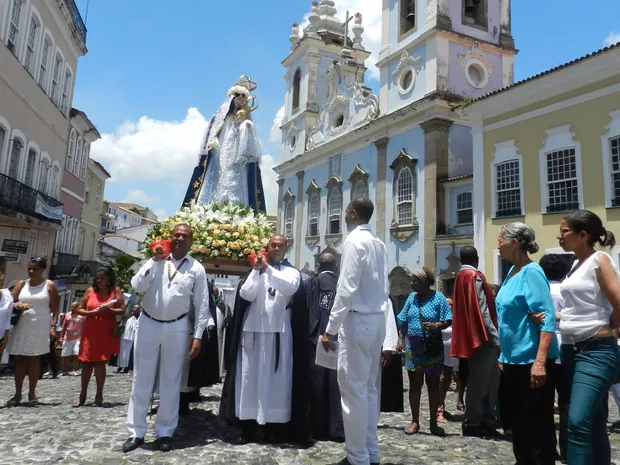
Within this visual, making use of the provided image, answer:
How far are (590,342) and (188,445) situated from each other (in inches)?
132

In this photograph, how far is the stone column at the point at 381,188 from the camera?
20.4 m

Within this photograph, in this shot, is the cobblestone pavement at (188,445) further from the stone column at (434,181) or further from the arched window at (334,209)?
the arched window at (334,209)

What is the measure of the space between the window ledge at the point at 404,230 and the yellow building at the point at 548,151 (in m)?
3.49

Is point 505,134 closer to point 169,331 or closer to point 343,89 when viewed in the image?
point 343,89

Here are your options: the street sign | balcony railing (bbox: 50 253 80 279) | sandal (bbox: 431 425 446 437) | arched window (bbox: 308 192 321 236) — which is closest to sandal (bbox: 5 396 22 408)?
sandal (bbox: 431 425 446 437)

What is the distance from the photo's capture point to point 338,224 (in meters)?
23.3

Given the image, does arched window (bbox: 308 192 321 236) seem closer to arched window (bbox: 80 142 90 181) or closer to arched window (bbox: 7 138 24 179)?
arched window (bbox: 80 142 90 181)

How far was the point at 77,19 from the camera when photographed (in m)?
18.5

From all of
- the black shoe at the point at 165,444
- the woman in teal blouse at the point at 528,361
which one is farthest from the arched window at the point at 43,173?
the woman in teal blouse at the point at 528,361

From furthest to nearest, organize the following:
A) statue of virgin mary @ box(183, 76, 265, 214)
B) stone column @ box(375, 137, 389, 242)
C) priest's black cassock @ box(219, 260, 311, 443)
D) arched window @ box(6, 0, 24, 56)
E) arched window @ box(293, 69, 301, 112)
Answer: arched window @ box(293, 69, 301, 112) → stone column @ box(375, 137, 389, 242) → arched window @ box(6, 0, 24, 56) → statue of virgin mary @ box(183, 76, 265, 214) → priest's black cassock @ box(219, 260, 311, 443)

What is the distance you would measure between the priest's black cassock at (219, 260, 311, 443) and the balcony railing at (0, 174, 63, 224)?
10.9 meters

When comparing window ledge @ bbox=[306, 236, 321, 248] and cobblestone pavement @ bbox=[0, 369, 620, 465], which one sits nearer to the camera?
cobblestone pavement @ bbox=[0, 369, 620, 465]

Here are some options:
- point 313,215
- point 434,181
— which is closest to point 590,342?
point 434,181

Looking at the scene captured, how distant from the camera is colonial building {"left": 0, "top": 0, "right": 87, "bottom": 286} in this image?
44.1 feet
